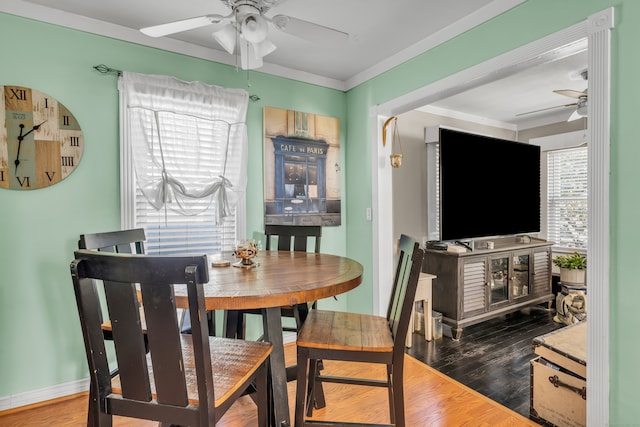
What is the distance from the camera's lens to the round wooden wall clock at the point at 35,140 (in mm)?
2043

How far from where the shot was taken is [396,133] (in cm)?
364

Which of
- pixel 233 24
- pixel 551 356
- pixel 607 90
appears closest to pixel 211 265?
pixel 233 24

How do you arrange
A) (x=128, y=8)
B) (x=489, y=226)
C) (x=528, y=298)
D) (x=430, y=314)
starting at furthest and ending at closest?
(x=528, y=298)
(x=489, y=226)
(x=430, y=314)
(x=128, y=8)

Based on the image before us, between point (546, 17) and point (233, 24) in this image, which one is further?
point (546, 17)

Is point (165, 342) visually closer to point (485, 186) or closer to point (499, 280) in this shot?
point (485, 186)

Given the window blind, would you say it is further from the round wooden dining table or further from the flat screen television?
the flat screen television

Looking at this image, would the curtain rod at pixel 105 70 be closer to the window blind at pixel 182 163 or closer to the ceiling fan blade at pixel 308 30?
the window blind at pixel 182 163

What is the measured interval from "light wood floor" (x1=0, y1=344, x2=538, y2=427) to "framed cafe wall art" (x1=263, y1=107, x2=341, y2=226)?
1457mm

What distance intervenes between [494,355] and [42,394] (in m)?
3.31

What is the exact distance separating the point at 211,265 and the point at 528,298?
11.9 ft

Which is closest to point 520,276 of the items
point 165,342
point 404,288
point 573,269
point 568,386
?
point 573,269

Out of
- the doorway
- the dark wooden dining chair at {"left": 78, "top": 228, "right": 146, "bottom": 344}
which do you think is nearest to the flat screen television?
the doorway

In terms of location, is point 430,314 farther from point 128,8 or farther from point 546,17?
point 128,8

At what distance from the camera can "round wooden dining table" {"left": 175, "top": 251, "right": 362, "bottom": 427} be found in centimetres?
124
